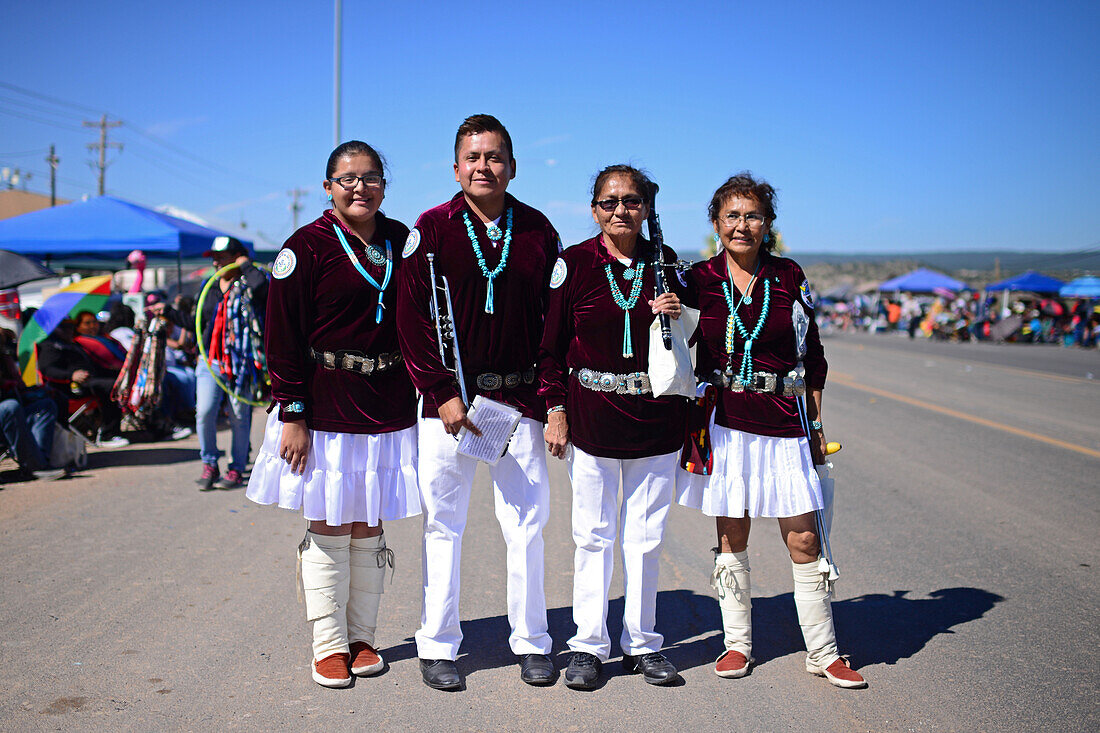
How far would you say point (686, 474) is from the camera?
383 centimetres

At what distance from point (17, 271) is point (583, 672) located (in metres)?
8.93

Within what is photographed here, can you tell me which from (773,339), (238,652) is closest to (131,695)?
(238,652)

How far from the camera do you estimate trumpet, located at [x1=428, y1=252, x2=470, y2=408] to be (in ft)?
11.7

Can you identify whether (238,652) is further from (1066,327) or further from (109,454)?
(1066,327)

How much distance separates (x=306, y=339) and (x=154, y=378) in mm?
6456

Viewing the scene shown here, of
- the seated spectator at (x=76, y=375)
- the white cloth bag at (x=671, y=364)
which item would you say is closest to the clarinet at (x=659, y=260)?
the white cloth bag at (x=671, y=364)

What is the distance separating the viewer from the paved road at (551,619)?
130 inches

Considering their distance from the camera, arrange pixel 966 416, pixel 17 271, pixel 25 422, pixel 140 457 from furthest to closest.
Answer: pixel 966 416 → pixel 17 271 → pixel 140 457 → pixel 25 422

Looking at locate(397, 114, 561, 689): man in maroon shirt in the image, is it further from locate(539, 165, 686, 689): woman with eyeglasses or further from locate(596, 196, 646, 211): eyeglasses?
locate(596, 196, 646, 211): eyeglasses

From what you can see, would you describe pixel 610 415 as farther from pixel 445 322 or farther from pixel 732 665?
pixel 732 665

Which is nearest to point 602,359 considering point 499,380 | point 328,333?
point 499,380

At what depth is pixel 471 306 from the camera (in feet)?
11.7

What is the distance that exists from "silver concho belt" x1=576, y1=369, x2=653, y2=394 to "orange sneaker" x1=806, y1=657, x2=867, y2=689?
1448mm

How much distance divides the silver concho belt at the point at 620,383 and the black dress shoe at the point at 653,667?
118cm
